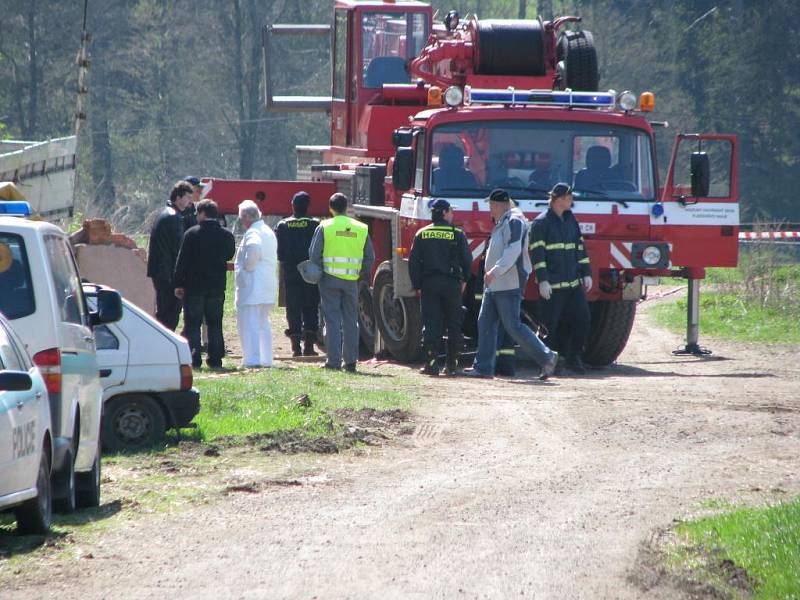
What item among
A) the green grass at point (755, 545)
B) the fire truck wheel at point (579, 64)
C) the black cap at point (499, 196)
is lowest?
the green grass at point (755, 545)

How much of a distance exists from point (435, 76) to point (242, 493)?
10296 millimetres

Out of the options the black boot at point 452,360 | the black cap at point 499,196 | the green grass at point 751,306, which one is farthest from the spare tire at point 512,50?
the green grass at point 751,306

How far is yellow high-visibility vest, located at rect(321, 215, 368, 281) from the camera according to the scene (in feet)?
49.6

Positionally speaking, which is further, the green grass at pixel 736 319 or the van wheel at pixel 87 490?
the green grass at pixel 736 319

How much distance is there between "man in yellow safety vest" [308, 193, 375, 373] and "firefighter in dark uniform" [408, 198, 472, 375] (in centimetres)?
64

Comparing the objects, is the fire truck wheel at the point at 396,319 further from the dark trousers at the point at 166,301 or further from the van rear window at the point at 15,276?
the van rear window at the point at 15,276

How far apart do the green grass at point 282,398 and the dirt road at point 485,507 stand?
0.60m

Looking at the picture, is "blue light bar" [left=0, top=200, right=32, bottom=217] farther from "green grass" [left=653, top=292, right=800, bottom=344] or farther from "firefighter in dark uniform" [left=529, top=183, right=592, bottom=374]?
"green grass" [left=653, top=292, right=800, bottom=344]

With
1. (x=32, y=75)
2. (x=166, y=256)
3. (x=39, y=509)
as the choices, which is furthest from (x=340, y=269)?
(x=32, y=75)

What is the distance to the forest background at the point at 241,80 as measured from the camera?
46812 millimetres

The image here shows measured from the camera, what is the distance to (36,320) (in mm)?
7746

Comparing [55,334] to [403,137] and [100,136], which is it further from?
[100,136]

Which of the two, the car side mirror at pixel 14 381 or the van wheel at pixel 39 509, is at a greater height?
the car side mirror at pixel 14 381

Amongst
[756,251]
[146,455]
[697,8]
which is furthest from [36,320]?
[697,8]
